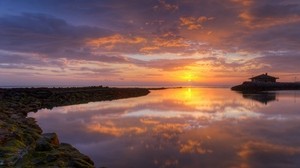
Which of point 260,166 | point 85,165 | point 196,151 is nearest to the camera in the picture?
point 85,165

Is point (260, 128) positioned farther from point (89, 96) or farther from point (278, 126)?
point (89, 96)

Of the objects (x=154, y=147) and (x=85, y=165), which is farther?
(x=154, y=147)

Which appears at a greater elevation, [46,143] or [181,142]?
[46,143]

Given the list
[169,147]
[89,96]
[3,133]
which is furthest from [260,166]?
[89,96]

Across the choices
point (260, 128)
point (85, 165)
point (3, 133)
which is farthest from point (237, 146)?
point (3, 133)

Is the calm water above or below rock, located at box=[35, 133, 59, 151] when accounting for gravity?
below

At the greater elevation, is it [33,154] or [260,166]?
[33,154]

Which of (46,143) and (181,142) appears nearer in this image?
(46,143)

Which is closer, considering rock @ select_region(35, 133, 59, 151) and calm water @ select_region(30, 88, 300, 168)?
rock @ select_region(35, 133, 59, 151)

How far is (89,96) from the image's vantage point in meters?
50.6

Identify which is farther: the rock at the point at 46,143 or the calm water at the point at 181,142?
the calm water at the point at 181,142

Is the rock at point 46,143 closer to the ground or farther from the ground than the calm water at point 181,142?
farther from the ground

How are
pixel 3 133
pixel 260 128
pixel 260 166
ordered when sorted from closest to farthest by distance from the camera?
pixel 260 166
pixel 3 133
pixel 260 128

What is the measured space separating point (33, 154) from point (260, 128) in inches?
579
